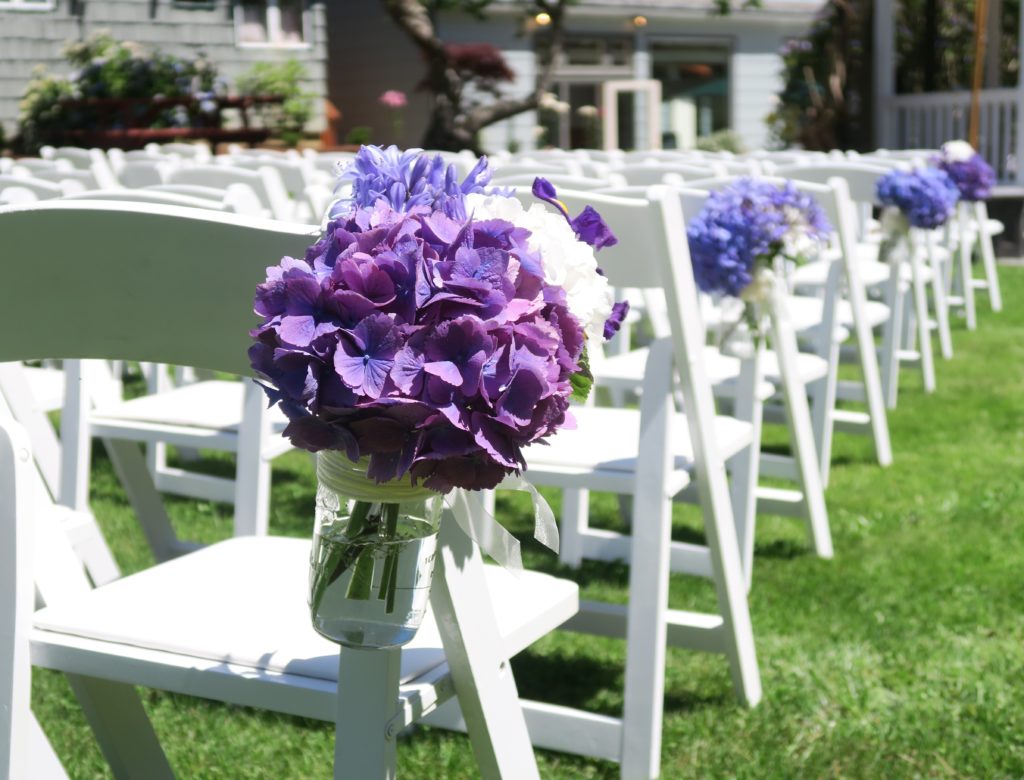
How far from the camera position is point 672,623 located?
304 cm

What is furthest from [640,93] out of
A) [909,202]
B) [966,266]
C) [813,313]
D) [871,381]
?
[871,381]

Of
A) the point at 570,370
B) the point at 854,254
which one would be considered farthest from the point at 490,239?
the point at 854,254

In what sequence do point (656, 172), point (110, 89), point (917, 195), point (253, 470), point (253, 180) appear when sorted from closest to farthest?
point (253, 470)
point (253, 180)
point (656, 172)
point (917, 195)
point (110, 89)

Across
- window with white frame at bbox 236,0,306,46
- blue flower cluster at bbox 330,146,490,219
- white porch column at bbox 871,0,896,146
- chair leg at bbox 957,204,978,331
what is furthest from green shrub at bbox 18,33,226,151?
blue flower cluster at bbox 330,146,490,219

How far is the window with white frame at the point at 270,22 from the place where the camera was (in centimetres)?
1934

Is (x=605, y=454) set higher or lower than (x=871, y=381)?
higher

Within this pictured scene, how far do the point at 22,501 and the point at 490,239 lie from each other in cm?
66

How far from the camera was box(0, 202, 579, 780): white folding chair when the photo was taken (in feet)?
5.01

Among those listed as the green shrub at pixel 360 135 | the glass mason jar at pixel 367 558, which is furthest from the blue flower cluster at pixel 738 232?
the green shrub at pixel 360 135

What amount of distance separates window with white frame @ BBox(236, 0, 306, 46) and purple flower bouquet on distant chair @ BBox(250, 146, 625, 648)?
18.8m

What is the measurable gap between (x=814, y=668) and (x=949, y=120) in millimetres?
12425

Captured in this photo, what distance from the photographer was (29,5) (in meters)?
17.7

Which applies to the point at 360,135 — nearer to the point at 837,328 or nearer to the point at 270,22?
the point at 270,22

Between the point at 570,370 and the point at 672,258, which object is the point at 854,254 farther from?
the point at 570,370
